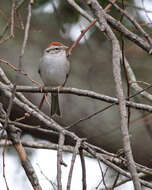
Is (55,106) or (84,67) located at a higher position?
(84,67)

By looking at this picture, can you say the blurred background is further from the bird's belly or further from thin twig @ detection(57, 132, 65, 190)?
thin twig @ detection(57, 132, 65, 190)

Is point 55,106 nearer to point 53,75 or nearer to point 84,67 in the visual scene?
point 53,75

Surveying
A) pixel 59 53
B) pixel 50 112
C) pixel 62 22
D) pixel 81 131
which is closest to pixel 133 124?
pixel 81 131

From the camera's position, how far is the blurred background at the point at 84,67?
3.68m

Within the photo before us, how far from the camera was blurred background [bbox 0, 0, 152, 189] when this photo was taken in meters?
3.68

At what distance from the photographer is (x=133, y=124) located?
3.80 m

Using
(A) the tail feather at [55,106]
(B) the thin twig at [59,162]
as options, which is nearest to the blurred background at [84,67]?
(A) the tail feather at [55,106]

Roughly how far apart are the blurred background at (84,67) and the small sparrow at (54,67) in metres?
0.18

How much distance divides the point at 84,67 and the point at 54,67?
0.48 m

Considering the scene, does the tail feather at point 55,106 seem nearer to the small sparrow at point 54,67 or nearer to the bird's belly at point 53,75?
the small sparrow at point 54,67

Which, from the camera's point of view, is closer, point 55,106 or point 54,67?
point 55,106

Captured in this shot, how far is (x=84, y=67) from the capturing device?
4.53 meters

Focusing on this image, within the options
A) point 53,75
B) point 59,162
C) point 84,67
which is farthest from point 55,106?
point 59,162

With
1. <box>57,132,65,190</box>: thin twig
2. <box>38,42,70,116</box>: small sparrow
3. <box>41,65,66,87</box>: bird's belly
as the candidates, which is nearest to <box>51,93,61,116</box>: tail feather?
<box>38,42,70,116</box>: small sparrow
